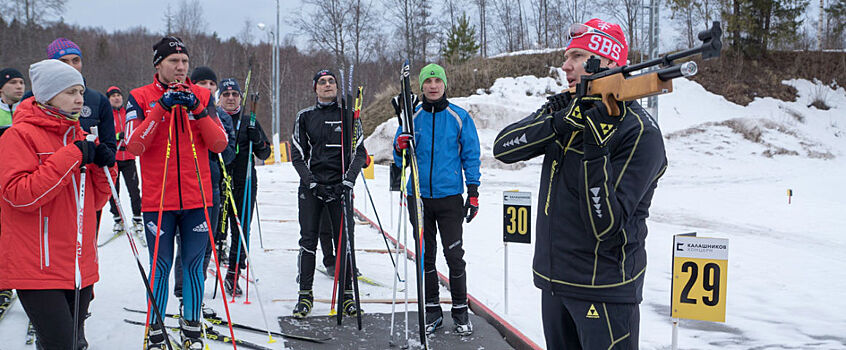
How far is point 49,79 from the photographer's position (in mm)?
2703

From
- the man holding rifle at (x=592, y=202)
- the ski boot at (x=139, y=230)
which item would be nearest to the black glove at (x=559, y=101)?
the man holding rifle at (x=592, y=202)

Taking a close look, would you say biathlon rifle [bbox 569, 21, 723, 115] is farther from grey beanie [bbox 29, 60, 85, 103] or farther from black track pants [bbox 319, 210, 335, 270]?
black track pants [bbox 319, 210, 335, 270]

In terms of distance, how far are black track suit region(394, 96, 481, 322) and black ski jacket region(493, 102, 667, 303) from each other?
1.92 m

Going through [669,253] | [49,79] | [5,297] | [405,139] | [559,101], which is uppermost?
[49,79]

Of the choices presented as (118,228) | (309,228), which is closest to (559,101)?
(309,228)

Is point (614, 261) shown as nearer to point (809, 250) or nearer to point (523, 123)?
point (523, 123)

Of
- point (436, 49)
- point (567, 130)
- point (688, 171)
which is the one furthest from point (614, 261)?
point (436, 49)

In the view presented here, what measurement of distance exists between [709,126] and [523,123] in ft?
74.5

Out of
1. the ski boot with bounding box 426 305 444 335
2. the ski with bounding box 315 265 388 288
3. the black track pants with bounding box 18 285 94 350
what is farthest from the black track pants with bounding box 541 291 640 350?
the ski with bounding box 315 265 388 288

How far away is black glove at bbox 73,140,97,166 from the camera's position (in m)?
2.69

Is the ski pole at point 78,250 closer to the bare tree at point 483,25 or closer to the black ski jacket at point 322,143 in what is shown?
the black ski jacket at point 322,143

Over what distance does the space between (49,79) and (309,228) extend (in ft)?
7.41

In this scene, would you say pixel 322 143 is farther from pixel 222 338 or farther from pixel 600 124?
pixel 600 124

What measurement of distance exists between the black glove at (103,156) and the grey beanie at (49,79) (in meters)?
0.33
